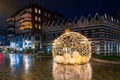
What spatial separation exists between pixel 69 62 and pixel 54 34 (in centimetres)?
4580

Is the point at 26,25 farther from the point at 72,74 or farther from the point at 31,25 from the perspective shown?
the point at 72,74

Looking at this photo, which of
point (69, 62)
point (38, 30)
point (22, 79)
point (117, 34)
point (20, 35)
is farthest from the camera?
point (20, 35)

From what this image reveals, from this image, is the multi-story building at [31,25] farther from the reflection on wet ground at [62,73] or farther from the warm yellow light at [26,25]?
the reflection on wet ground at [62,73]

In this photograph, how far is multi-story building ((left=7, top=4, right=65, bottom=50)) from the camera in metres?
68.7

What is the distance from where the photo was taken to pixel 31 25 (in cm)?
6856

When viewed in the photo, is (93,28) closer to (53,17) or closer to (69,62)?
(53,17)

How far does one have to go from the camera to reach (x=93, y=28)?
177 ft

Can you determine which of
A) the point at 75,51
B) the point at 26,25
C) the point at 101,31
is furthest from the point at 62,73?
the point at 26,25

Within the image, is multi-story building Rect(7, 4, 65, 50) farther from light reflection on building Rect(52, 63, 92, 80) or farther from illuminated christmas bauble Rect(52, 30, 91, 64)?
light reflection on building Rect(52, 63, 92, 80)

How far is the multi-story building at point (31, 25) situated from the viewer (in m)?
68.7

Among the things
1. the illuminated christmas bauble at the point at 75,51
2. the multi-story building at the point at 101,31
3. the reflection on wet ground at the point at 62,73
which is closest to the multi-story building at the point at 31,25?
the multi-story building at the point at 101,31

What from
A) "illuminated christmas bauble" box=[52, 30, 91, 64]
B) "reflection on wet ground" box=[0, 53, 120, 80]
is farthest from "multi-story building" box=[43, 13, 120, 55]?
"reflection on wet ground" box=[0, 53, 120, 80]

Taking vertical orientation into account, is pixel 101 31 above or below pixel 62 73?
above

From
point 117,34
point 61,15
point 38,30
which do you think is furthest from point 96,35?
point 61,15
